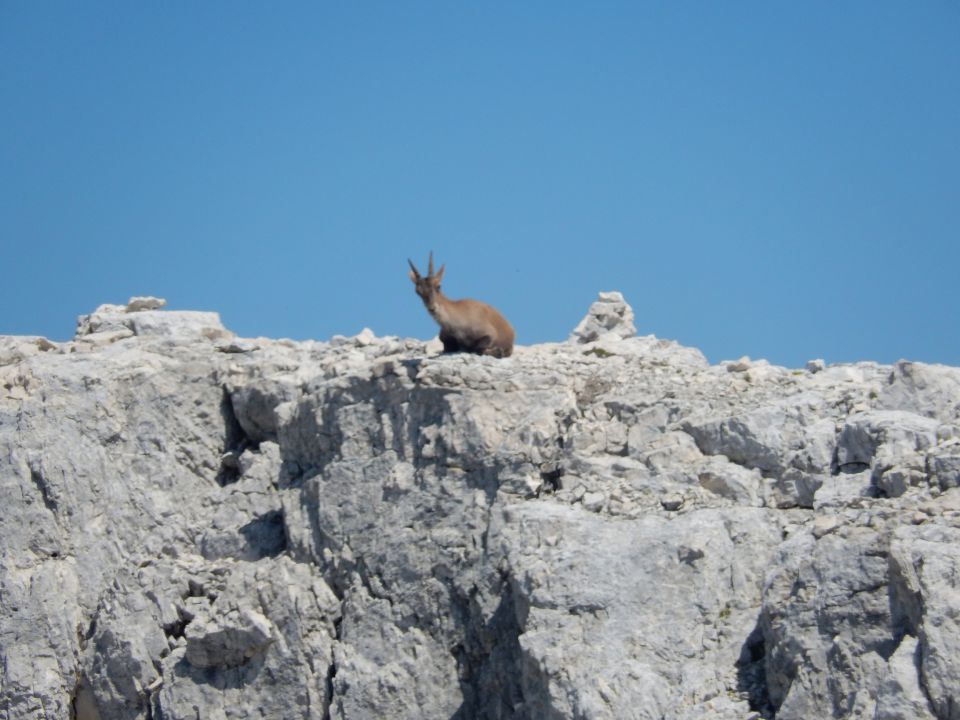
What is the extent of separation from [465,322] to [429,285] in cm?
120

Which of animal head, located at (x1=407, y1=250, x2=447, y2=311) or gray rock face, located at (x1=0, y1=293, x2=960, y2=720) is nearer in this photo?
gray rock face, located at (x1=0, y1=293, x2=960, y2=720)

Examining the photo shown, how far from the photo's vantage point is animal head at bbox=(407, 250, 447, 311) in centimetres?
2779

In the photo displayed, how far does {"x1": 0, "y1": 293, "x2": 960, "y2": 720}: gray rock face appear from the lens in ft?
64.3

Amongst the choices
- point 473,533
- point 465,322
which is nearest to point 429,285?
point 465,322

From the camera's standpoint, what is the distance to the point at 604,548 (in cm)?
2164

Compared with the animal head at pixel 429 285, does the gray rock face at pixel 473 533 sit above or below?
below

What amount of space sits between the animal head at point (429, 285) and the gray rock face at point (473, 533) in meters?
1.07

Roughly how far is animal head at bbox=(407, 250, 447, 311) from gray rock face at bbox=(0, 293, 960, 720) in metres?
1.07

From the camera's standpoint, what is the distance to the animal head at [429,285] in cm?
2779

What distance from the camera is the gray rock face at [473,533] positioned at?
19.6 metres

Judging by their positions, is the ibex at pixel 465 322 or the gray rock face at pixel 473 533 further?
the ibex at pixel 465 322

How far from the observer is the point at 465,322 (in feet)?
89.2

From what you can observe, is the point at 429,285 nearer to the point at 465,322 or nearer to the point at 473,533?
the point at 465,322

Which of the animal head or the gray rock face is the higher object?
the animal head
